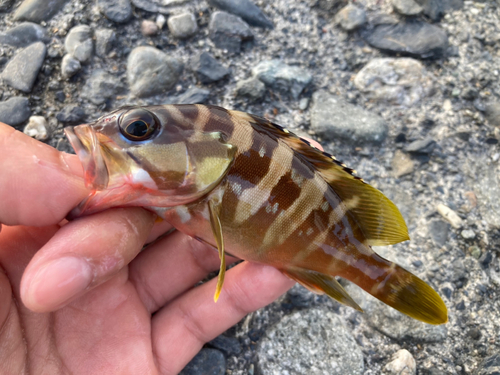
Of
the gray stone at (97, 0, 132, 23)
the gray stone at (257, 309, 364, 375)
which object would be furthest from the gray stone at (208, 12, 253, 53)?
the gray stone at (257, 309, 364, 375)

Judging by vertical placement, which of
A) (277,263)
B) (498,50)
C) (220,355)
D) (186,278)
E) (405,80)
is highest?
(498,50)

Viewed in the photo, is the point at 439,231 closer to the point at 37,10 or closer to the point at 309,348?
the point at 309,348

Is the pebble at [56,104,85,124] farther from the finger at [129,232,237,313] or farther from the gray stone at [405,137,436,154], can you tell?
the gray stone at [405,137,436,154]

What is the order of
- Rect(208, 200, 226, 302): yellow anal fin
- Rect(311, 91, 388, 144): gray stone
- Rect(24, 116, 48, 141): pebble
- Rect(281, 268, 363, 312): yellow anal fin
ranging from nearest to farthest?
Rect(208, 200, 226, 302): yellow anal fin
Rect(281, 268, 363, 312): yellow anal fin
Rect(24, 116, 48, 141): pebble
Rect(311, 91, 388, 144): gray stone

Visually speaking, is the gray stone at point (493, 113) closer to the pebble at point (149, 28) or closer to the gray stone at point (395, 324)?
the gray stone at point (395, 324)

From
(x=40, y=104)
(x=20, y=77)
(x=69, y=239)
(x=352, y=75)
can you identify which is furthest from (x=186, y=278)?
(x=352, y=75)

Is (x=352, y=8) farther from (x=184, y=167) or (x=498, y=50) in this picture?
(x=184, y=167)
